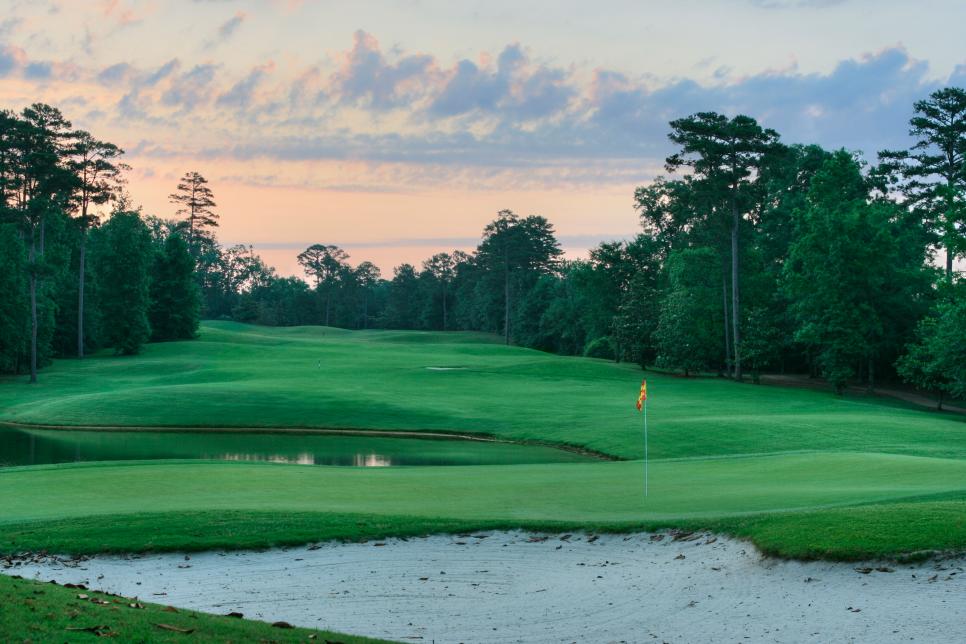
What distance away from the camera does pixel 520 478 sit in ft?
69.5

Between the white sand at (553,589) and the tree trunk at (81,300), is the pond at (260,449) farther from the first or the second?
the tree trunk at (81,300)

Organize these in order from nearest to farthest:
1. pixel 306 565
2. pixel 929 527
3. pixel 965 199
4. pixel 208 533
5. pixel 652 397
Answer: pixel 929 527 → pixel 306 565 → pixel 208 533 → pixel 965 199 → pixel 652 397

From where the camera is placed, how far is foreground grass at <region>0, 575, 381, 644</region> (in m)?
7.20

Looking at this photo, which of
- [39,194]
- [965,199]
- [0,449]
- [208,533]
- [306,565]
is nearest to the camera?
[306,565]

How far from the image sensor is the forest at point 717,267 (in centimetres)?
5619

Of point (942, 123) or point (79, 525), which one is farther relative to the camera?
point (942, 123)

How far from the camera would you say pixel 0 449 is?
113ft

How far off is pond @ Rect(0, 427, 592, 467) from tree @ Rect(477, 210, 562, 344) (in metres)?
68.9

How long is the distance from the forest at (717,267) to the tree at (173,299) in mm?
139

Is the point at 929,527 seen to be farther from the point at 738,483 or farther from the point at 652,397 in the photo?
the point at 652,397

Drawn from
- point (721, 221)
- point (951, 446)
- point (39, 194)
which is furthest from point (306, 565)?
point (39, 194)

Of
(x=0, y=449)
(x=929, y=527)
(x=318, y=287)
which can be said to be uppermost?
(x=318, y=287)

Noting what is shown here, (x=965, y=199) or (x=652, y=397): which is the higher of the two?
(x=965, y=199)

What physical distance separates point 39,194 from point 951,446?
6539cm
